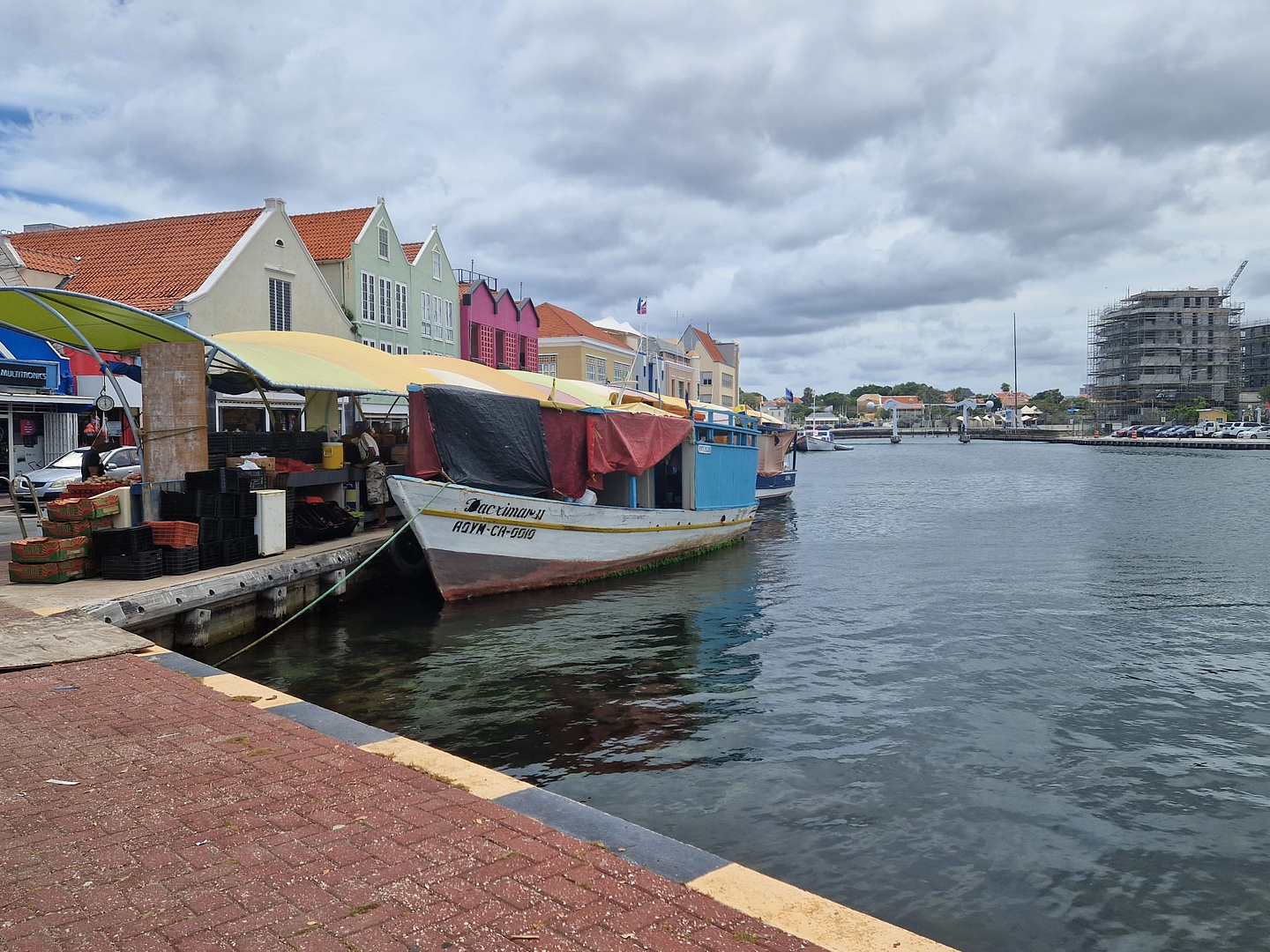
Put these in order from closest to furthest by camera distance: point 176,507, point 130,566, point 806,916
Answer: point 806,916, point 130,566, point 176,507

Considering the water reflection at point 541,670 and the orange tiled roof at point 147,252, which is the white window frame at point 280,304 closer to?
the orange tiled roof at point 147,252

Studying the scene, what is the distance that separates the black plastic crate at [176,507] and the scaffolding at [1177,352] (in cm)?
15776

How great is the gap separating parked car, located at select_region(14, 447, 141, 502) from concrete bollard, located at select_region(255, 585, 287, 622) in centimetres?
852

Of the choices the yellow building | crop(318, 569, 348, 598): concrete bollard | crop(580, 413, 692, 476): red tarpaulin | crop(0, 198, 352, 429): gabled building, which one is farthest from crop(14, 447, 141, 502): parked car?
the yellow building

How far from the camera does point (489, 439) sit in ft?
52.7

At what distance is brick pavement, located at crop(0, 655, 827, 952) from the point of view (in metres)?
3.73

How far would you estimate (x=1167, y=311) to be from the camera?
470 feet

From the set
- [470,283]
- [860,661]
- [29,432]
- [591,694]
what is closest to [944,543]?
[860,661]

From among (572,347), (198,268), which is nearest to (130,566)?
(198,268)

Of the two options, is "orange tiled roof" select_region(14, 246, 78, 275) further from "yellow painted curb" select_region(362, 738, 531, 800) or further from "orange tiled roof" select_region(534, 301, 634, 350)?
"orange tiled roof" select_region(534, 301, 634, 350)

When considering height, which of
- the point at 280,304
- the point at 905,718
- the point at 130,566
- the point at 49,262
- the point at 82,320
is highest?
the point at 49,262

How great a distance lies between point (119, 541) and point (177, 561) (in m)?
0.75

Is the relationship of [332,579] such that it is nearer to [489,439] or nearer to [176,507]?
[176,507]

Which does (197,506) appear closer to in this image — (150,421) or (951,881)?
(150,421)
